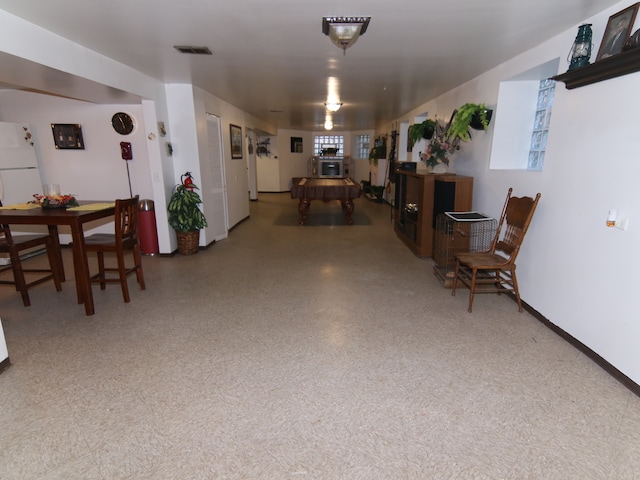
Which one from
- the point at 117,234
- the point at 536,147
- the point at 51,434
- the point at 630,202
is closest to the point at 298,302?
the point at 117,234

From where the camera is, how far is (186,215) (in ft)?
15.3

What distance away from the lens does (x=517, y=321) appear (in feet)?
9.64

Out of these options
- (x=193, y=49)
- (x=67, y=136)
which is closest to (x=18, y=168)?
(x=67, y=136)

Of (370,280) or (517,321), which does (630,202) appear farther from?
(370,280)

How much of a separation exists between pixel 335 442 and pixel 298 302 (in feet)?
5.55

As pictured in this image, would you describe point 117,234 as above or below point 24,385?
above

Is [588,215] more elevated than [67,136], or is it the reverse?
[67,136]

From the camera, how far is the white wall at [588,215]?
2.11m

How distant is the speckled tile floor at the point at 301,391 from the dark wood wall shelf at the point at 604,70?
1.85 meters

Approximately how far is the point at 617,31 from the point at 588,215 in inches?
45.3

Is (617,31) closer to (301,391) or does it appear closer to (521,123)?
(521,123)

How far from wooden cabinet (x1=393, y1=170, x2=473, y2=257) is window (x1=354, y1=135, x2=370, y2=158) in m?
6.97

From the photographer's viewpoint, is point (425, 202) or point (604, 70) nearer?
point (604, 70)

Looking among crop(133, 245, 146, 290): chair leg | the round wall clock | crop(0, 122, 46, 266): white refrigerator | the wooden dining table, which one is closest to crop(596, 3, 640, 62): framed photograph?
the wooden dining table
